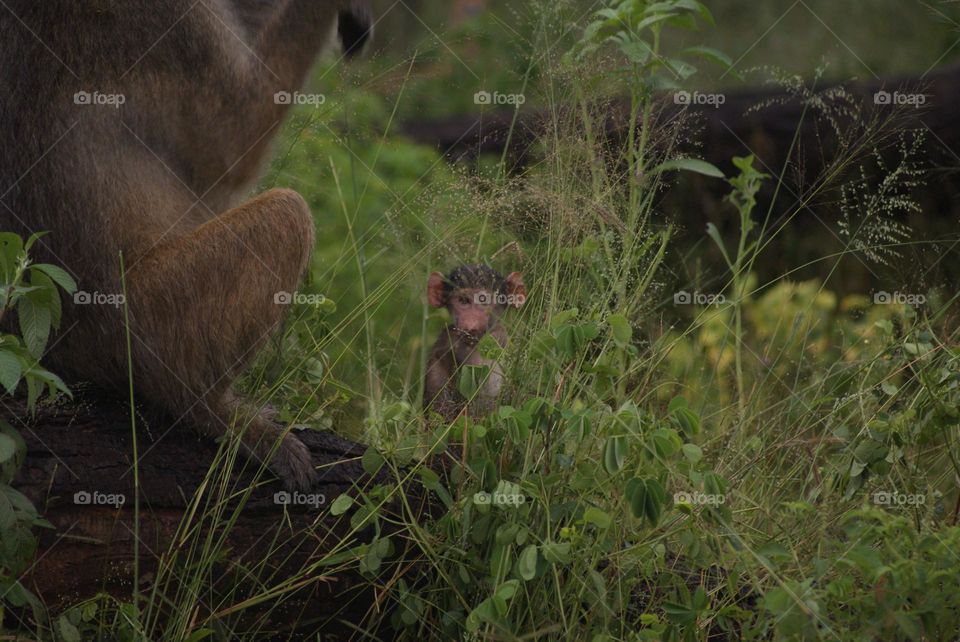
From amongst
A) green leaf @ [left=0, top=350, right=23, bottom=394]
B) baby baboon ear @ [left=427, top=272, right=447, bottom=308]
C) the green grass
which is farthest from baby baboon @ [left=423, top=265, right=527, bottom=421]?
green leaf @ [left=0, top=350, right=23, bottom=394]

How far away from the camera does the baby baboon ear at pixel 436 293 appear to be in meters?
4.19

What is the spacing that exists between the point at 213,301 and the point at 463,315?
3.34 feet

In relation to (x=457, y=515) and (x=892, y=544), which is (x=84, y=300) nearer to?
(x=457, y=515)

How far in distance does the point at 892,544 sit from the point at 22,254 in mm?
2097

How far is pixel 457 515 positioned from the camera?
314 cm

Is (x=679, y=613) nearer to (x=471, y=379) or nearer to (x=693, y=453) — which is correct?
(x=693, y=453)

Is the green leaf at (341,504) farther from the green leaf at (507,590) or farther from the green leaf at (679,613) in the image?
the green leaf at (679,613)

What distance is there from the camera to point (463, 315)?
4.21 m

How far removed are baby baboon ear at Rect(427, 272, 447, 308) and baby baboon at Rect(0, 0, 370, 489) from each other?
0.73 metres

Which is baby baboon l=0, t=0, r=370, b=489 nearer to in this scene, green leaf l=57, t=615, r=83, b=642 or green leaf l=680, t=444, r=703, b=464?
green leaf l=57, t=615, r=83, b=642

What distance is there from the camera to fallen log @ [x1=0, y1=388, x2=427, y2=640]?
3.14 m

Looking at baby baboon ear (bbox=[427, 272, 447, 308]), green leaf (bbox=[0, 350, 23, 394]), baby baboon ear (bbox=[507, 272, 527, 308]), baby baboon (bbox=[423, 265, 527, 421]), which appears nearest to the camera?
green leaf (bbox=[0, 350, 23, 394])

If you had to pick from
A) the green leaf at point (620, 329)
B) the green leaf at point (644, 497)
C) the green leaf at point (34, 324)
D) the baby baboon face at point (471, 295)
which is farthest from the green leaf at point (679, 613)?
the green leaf at point (34, 324)

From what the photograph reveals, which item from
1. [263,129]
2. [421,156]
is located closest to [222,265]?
[263,129]
